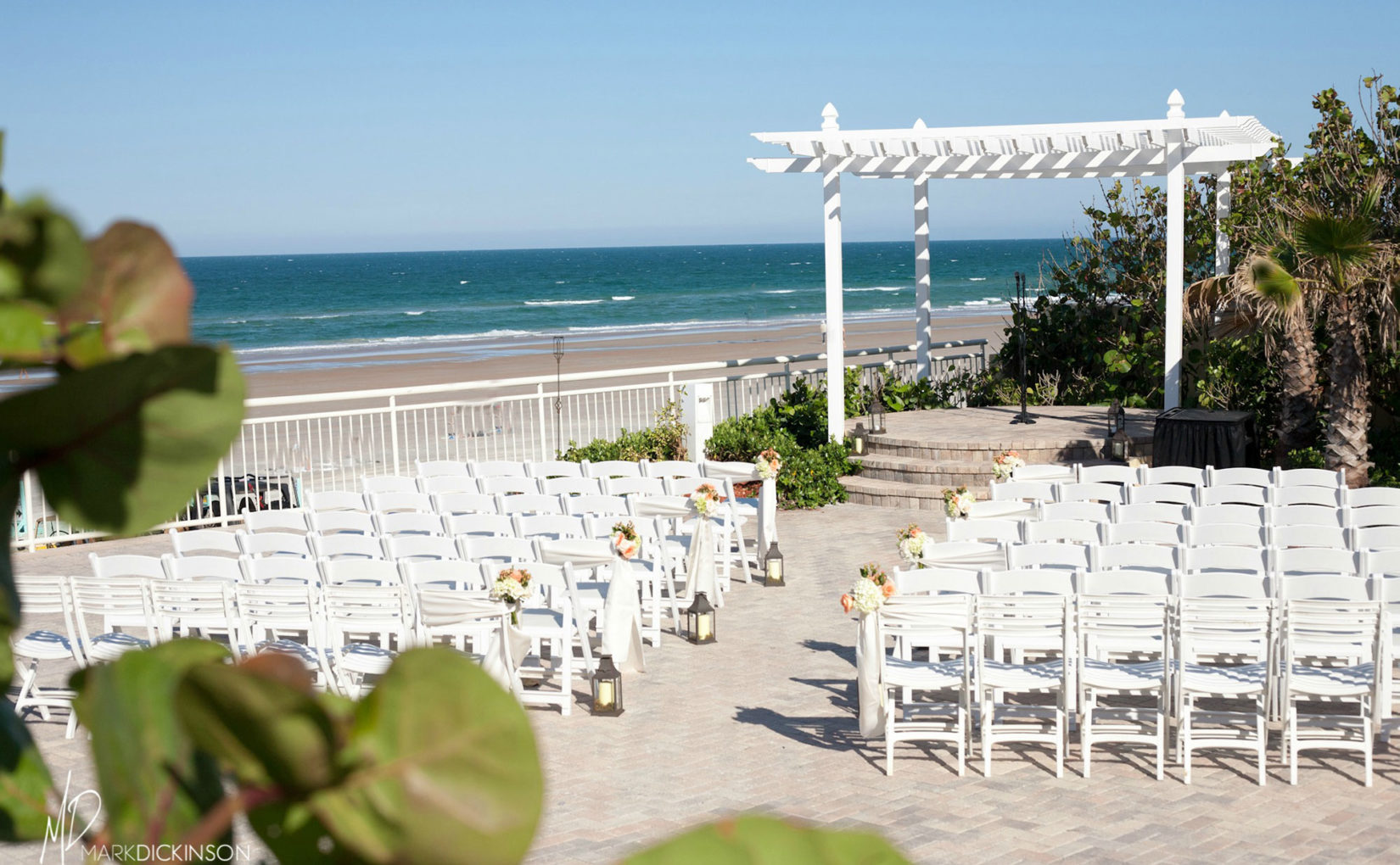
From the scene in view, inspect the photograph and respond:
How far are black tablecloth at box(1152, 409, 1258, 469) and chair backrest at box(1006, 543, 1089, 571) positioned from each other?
615cm

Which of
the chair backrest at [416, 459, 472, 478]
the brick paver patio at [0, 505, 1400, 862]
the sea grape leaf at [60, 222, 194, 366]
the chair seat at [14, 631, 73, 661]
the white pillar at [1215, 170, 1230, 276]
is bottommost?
the brick paver patio at [0, 505, 1400, 862]

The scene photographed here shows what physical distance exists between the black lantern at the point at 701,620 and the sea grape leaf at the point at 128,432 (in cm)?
868

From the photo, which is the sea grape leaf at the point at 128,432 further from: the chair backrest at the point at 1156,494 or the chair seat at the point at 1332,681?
the chair backrest at the point at 1156,494

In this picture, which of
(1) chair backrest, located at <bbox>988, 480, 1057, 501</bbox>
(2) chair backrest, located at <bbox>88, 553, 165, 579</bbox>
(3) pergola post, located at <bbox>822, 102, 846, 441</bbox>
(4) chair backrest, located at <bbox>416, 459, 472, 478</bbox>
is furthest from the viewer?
(3) pergola post, located at <bbox>822, 102, 846, 441</bbox>

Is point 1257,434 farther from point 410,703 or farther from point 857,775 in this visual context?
point 410,703

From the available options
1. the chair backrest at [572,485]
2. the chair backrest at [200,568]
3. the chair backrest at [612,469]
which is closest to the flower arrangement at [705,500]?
the chair backrest at [572,485]

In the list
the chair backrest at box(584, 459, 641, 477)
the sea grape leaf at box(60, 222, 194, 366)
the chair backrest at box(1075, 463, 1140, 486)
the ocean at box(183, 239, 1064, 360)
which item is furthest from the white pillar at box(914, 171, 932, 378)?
the sea grape leaf at box(60, 222, 194, 366)

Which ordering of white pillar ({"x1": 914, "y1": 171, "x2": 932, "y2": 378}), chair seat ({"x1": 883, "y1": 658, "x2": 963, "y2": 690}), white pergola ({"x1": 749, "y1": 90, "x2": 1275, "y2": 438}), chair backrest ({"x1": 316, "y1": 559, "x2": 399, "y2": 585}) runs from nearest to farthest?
chair seat ({"x1": 883, "y1": 658, "x2": 963, "y2": 690}) < chair backrest ({"x1": 316, "y1": 559, "x2": 399, "y2": 585}) < white pergola ({"x1": 749, "y1": 90, "x2": 1275, "y2": 438}) < white pillar ({"x1": 914, "y1": 171, "x2": 932, "y2": 378})

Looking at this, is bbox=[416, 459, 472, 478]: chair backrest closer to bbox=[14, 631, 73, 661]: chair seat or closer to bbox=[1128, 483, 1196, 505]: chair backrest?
bbox=[14, 631, 73, 661]: chair seat

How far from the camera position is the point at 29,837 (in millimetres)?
652

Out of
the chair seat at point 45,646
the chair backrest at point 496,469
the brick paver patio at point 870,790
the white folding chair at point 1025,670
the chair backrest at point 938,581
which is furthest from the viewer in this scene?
the chair backrest at point 496,469

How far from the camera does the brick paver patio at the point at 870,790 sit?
5.68m

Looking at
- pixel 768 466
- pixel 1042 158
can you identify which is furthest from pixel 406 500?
pixel 1042 158

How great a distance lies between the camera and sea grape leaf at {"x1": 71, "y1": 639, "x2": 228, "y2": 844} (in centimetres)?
58
